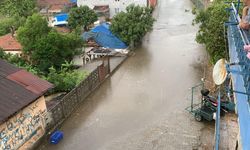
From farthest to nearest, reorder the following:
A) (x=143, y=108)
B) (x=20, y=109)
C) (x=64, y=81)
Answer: (x=64, y=81) → (x=143, y=108) → (x=20, y=109)

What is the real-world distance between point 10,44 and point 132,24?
10.1 metres

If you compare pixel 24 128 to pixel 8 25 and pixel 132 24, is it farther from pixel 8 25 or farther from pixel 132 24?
pixel 8 25

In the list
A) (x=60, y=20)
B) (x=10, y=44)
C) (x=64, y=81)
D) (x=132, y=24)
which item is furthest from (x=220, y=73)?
(x=60, y=20)

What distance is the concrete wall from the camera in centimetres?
1250

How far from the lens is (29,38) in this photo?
80.0ft

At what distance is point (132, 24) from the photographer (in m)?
28.1

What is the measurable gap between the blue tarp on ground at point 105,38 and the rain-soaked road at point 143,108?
1.82m

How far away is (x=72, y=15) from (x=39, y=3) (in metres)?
13.8

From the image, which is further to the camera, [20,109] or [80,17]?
[80,17]

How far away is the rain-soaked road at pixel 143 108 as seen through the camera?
14.8m

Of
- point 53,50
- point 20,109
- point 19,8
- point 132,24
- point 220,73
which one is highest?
point 19,8

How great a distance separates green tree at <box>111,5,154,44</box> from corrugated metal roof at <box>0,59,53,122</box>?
1433cm

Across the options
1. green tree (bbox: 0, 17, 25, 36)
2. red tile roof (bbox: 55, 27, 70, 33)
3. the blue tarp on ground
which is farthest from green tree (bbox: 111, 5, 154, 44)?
green tree (bbox: 0, 17, 25, 36)

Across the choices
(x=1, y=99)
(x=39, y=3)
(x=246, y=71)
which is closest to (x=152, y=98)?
(x=1, y=99)
